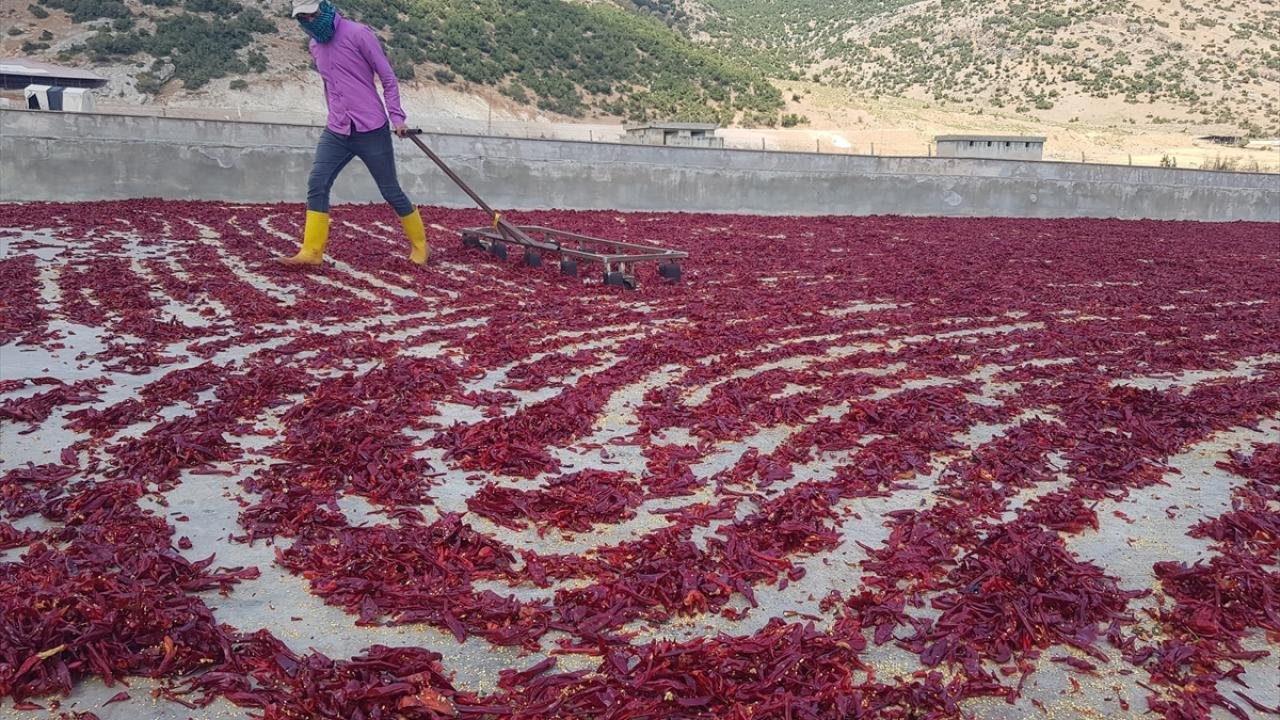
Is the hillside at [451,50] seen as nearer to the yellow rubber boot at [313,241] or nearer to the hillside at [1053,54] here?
the hillside at [1053,54]

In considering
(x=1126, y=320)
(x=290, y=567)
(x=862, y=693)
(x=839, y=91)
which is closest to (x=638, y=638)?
(x=862, y=693)

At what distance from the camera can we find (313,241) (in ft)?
26.3

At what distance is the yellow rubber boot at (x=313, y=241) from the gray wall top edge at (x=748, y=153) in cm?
617

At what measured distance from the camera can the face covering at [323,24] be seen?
7.31 meters

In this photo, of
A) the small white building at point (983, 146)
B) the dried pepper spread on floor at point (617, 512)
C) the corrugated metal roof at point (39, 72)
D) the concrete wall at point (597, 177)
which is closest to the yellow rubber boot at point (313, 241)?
the dried pepper spread on floor at point (617, 512)

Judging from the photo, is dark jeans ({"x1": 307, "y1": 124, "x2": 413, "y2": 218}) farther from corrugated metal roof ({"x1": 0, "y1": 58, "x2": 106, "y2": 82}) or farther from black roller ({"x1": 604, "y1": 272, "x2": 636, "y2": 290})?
corrugated metal roof ({"x1": 0, "y1": 58, "x2": 106, "y2": 82})

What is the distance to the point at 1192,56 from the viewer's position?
2689 inches

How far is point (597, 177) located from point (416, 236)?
7.99m

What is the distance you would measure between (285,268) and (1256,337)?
8.31 meters

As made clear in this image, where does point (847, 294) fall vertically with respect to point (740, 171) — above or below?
below

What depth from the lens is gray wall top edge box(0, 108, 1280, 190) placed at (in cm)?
1224

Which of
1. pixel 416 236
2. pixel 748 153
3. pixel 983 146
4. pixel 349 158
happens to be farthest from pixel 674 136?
pixel 349 158

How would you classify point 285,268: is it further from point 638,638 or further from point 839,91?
point 839,91

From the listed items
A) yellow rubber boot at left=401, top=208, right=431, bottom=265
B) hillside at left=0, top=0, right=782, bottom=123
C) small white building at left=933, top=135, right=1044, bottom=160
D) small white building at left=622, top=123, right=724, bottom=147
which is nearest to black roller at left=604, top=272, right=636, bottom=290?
yellow rubber boot at left=401, top=208, right=431, bottom=265
